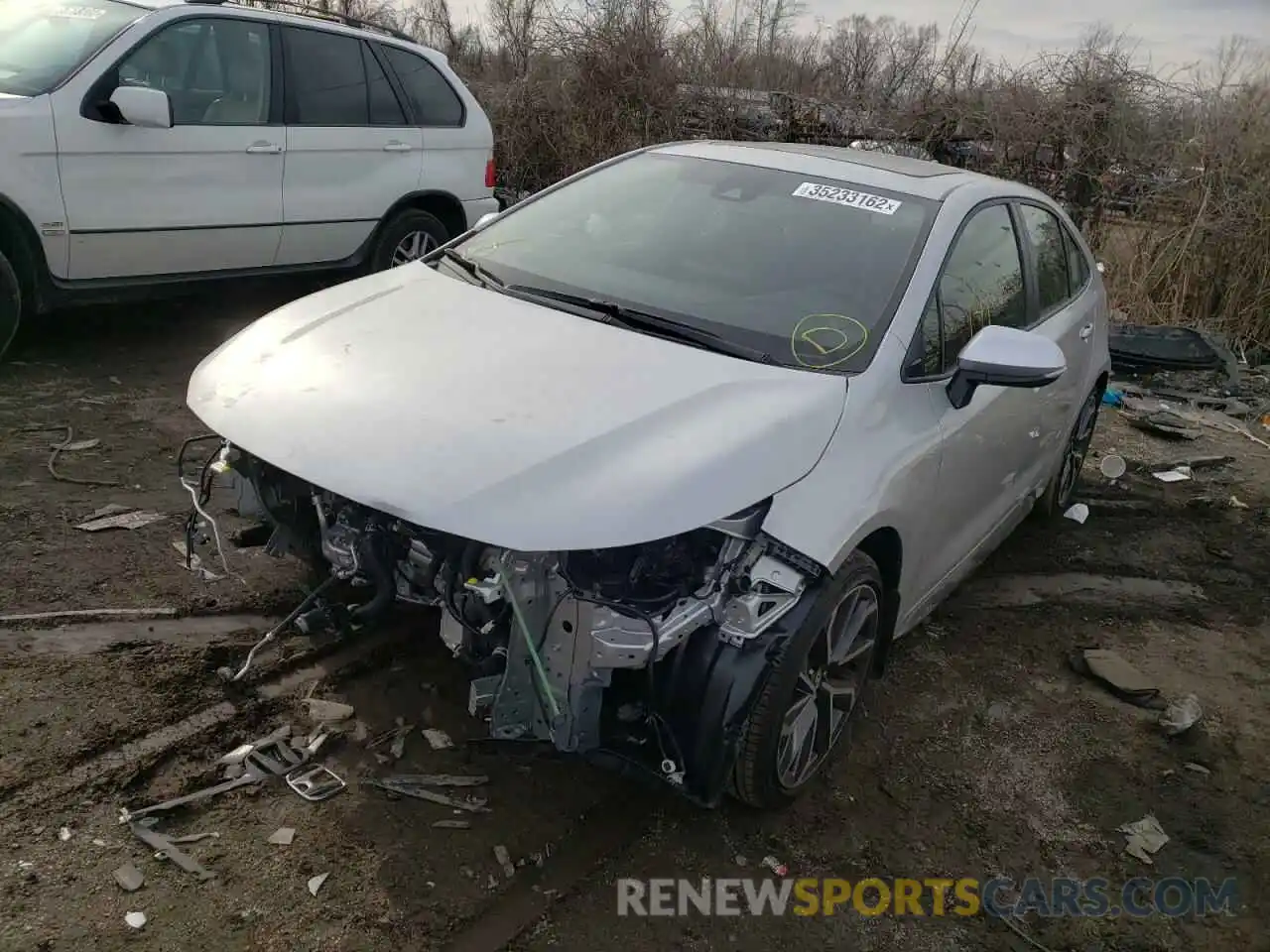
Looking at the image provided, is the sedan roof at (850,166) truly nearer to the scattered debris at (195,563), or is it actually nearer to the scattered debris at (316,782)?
the scattered debris at (195,563)

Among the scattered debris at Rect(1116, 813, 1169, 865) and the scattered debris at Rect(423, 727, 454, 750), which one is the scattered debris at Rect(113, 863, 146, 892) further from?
the scattered debris at Rect(1116, 813, 1169, 865)

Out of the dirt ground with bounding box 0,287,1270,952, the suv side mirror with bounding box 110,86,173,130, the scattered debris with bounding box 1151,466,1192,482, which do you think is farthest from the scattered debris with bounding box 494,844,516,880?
the scattered debris with bounding box 1151,466,1192,482

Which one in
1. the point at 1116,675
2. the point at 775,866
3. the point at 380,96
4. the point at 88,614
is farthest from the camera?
the point at 380,96

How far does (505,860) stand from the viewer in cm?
276

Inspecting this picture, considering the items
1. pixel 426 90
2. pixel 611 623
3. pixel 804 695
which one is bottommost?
pixel 804 695

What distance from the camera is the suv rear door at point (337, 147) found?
6227 mm

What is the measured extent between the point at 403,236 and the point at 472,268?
3.48 meters

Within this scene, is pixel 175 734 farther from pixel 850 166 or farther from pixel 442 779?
pixel 850 166

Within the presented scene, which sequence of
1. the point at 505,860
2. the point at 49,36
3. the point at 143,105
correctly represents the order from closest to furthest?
the point at 505,860, the point at 143,105, the point at 49,36

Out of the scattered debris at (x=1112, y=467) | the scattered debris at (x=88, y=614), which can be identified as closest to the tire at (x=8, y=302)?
the scattered debris at (x=88, y=614)

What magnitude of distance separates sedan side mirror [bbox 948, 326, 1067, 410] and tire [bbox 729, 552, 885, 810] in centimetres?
72

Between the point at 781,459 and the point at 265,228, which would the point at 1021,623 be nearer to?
the point at 781,459

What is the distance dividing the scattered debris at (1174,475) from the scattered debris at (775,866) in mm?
4617

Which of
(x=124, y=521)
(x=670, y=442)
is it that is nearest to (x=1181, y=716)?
(x=670, y=442)
